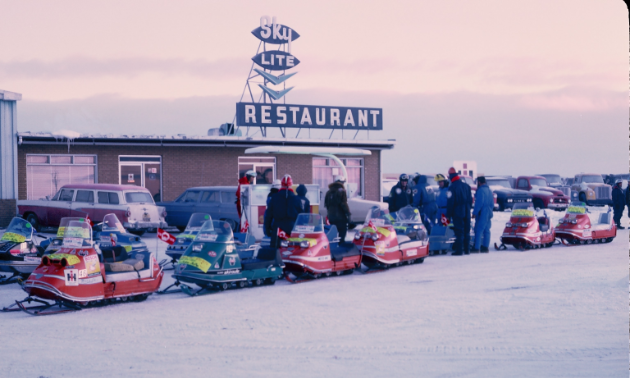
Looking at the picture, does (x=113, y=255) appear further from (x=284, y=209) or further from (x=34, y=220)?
(x=34, y=220)

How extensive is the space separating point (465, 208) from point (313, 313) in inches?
285

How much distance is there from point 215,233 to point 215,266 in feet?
1.88

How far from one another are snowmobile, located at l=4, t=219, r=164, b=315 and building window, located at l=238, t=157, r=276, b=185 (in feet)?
54.1

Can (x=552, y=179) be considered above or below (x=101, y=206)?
above

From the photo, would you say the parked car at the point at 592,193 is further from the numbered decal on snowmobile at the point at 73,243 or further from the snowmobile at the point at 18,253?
the numbered decal on snowmobile at the point at 73,243

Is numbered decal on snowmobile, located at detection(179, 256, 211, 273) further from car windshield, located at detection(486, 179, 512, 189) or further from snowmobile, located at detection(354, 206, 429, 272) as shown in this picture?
car windshield, located at detection(486, 179, 512, 189)

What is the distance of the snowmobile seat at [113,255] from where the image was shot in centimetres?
962

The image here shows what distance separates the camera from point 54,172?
75.8 feet

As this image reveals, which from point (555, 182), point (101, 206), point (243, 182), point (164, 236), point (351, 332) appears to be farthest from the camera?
point (555, 182)

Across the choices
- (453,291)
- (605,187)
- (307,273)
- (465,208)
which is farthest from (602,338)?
(605,187)

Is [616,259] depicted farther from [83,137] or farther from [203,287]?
[83,137]

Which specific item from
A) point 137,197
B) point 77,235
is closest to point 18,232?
point 77,235

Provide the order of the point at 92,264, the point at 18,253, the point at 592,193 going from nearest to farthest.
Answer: the point at 92,264 < the point at 18,253 < the point at 592,193

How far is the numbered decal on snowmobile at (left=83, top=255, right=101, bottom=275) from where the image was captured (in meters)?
8.62
